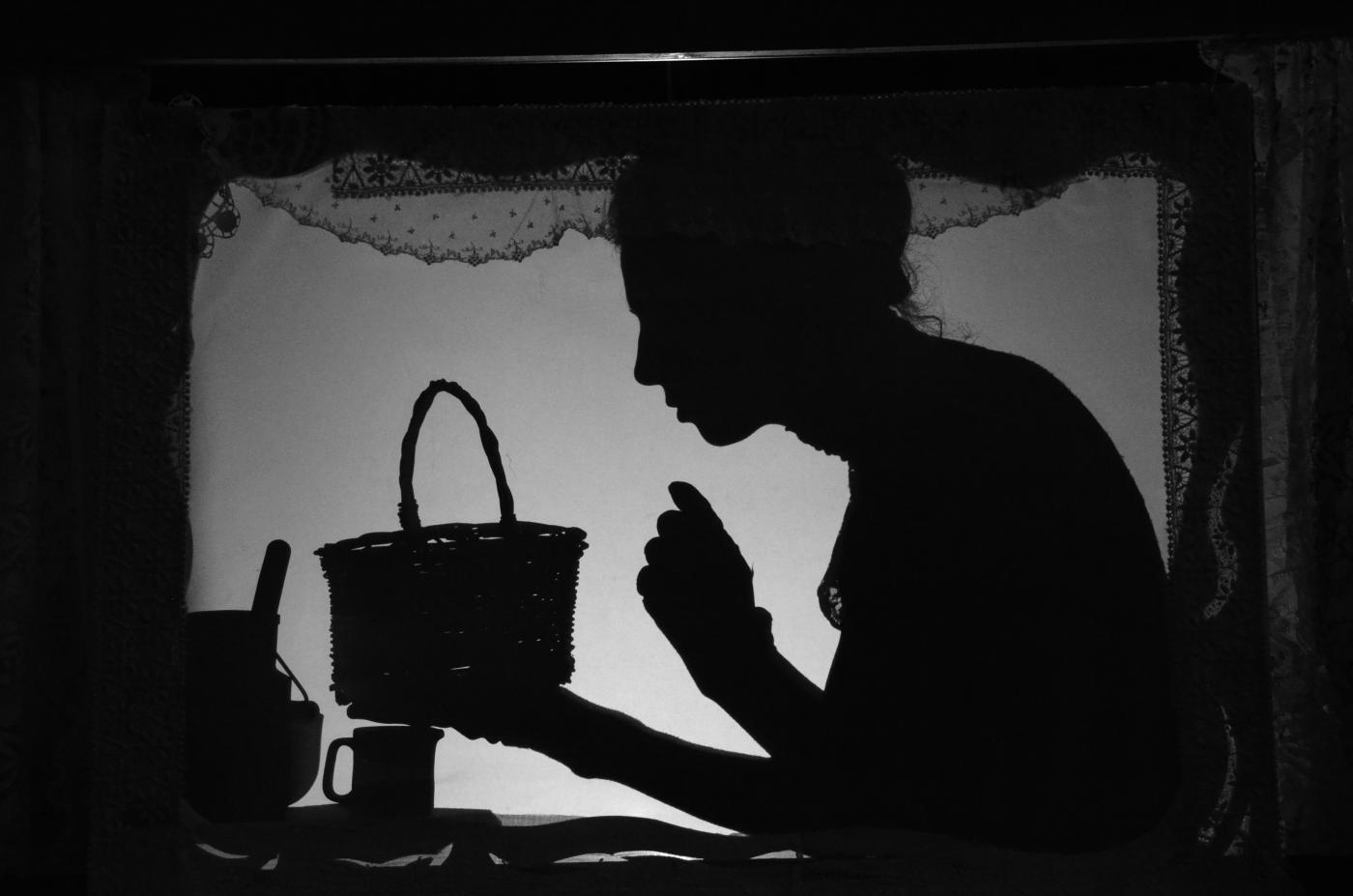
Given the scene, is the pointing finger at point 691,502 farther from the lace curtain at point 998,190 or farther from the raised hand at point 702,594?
the lace curtain at point 998,190

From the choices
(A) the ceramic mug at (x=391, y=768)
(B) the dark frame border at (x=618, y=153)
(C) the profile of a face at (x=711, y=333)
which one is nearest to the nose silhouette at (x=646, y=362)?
(C) the profile of a face at (x=711, y=333)

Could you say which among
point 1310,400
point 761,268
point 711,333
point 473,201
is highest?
point 473,201

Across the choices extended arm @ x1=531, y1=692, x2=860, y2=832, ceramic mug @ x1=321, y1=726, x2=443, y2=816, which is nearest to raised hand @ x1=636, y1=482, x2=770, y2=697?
extended arm @ x1=531, y1=692, x2=860, y2=832

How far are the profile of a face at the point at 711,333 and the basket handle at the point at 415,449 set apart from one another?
0.89 ft

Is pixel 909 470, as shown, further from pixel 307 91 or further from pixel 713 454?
pixel 307 91

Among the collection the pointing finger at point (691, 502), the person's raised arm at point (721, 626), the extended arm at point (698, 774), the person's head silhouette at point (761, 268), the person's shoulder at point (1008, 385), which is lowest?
the extended arm at point (698, 774)

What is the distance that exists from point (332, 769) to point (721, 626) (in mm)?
678

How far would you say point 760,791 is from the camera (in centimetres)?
167

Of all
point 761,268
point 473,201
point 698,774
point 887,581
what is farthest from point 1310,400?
point 473,201

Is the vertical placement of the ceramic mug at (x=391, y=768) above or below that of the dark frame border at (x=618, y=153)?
below

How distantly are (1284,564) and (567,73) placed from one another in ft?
4.92

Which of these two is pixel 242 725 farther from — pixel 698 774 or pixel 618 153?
pixel 618 153

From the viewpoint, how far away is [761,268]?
1.68 meters

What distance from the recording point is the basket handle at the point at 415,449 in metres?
1.63
